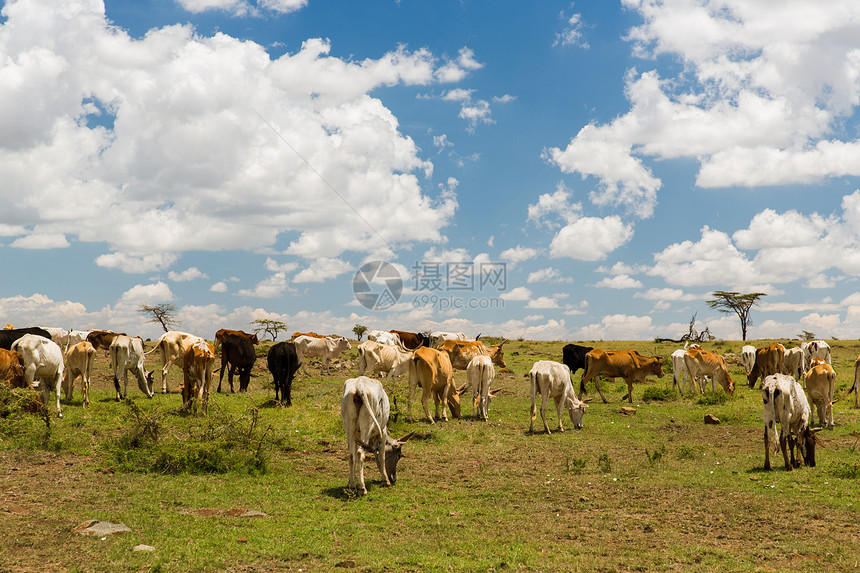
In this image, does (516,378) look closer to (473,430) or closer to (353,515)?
(473,430)

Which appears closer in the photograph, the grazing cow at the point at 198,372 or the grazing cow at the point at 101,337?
the grazing cow at the point at 198,372

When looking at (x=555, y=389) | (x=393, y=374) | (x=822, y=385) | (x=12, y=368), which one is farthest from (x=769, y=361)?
(x=12, y=368)

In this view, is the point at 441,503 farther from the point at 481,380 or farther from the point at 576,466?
the point at 481,380

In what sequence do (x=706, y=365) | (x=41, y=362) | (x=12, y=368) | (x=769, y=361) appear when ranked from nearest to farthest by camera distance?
1. (x=12, y=368)
2. (x=41, y=362)
3. (x=706, y=365)
4. (x=769, y=361)

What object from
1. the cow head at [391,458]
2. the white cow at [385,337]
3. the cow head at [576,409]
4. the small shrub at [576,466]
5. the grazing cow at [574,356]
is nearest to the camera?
the cow head at [391,458]

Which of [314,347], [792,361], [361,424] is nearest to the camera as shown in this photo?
[361,424]

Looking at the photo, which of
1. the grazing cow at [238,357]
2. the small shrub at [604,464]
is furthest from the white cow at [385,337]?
the small shrub at [604,464]

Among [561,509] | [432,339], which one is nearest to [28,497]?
[561,509]

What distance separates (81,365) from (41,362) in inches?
105

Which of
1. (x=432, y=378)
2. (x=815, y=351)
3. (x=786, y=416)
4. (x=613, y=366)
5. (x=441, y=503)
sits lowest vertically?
(x=441, y=503)

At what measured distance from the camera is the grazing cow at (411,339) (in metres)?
39.3

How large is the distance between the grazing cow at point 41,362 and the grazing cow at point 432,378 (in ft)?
32.7

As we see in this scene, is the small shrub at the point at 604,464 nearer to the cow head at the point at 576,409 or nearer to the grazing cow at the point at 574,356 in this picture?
the cow head at the point at 576,409

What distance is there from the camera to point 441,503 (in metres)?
10.9
